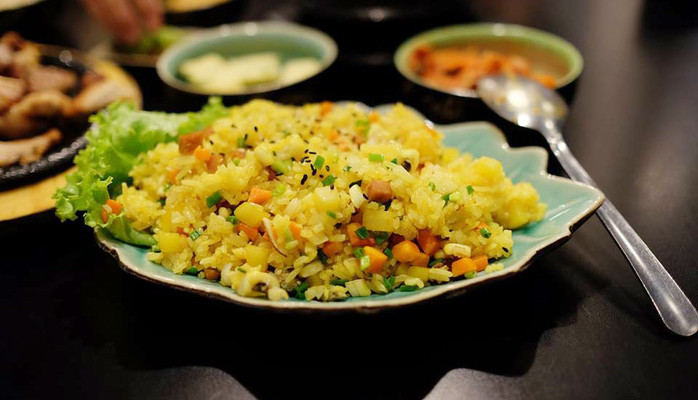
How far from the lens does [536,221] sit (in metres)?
1.90

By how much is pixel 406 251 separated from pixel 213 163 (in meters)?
0.79

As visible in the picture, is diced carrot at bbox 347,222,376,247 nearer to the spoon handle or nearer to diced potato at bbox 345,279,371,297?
diced potato at bbox 345,279,371,297

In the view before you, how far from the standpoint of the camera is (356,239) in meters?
1.76

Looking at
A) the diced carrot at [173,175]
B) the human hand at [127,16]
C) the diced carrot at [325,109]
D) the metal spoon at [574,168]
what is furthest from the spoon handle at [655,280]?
the human hand at [127,16]

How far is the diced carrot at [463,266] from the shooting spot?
66.7 inches

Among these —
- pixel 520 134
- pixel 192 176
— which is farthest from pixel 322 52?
pixel 192 176

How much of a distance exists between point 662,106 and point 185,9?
11.5 feet

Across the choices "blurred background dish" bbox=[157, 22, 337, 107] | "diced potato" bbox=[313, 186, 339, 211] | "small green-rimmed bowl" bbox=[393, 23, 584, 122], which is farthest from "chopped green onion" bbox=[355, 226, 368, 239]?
"blurred background dish" bbox=[157, 22, 337, 107]

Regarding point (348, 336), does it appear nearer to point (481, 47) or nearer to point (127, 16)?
point (481, 47)

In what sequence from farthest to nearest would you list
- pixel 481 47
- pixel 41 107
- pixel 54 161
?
1. pixel 481 47
2. pixel 41 107
3. pixel 54 161

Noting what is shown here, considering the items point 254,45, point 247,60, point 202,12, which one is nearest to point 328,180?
point 247,60

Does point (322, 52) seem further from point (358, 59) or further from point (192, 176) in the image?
point (192, 176)

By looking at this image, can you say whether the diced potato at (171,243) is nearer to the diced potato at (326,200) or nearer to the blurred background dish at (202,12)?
the diced potato at (326,200)

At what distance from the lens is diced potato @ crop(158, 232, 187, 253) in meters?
1.83
